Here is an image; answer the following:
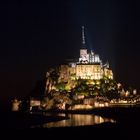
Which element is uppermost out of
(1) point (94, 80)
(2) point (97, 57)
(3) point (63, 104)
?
(2) point (97, 57)

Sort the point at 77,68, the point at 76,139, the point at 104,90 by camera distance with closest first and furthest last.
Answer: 1. the point at 76,139
2. the point at 104,90
3. the point at 77,68

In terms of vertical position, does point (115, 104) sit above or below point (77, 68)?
below

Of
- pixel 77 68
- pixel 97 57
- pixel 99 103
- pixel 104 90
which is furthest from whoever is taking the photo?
pixel 97 57

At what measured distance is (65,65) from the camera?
372 ft

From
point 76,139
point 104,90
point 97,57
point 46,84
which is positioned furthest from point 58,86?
point 76,139

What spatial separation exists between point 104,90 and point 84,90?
5392mm

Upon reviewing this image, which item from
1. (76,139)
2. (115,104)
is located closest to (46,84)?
(115,104)

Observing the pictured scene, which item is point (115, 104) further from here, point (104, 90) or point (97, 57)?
point (97, 57)

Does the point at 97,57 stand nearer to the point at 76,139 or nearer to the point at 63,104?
the point at 63,104

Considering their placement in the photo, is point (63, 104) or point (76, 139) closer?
point (76, 139)

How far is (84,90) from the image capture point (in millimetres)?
101938

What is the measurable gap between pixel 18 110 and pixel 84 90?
62.9 ft

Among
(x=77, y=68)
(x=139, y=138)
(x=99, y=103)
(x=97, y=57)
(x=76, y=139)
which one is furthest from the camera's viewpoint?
(x=97, y=57)

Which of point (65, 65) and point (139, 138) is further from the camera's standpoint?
point (65, 65)
